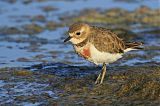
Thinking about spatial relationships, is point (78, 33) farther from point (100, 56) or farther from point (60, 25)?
point (60, 25)

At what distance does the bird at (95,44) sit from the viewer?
33.2 feet

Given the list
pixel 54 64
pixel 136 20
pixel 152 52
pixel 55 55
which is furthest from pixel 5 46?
pixel 136 20

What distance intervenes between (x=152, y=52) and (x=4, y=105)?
18.3ft

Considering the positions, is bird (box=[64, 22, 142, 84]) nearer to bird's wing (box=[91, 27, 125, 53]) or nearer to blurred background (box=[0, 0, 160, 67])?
bird's wing (box=[91, 27, 125, 53])

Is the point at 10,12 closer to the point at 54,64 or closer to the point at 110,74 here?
the point at 54,64

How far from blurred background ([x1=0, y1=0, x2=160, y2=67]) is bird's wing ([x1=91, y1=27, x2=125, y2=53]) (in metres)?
2.23

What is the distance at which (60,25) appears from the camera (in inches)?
695

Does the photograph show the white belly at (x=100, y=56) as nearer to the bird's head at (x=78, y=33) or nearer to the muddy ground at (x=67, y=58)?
the bird's head at (x=78, y=33)

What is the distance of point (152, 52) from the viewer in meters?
14.0

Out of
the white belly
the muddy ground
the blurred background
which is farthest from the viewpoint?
the blurred background

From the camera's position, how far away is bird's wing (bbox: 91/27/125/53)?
405 inches

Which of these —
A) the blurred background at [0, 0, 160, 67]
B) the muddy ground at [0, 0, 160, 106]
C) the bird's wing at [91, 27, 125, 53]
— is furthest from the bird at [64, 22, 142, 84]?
the blurred background at [0, 0, 160, 67]

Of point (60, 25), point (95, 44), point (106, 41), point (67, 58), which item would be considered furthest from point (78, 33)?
point (60, 25)

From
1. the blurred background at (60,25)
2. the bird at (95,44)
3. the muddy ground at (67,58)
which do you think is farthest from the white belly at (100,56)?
the blurred background at (60,25)
